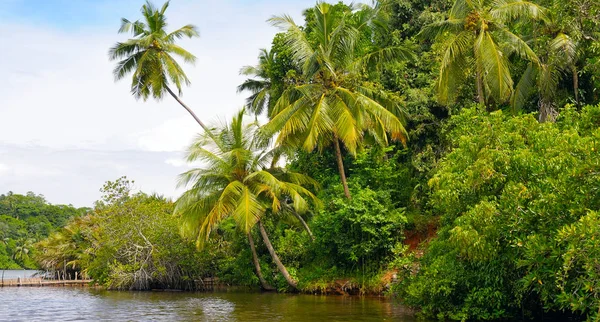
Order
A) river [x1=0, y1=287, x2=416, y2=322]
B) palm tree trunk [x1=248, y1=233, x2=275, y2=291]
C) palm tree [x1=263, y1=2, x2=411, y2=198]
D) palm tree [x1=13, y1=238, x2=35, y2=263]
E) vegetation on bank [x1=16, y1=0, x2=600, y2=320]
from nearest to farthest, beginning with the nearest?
vegetation on bank [x1=16, y1=0, x2=600, y2=320]
river [x1=0, y1=287, x2=416, y2=322]
palm tree [x1=263, y1=2, x2=411, y2=198]
palm tree trunk [x1=248, y1=233, x2=275, y2=291]
palm tree [x1=13, y1=238, x2=35, y2=263]

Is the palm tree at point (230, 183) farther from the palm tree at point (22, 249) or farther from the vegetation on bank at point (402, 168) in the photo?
the palm tree at point (22, 249)

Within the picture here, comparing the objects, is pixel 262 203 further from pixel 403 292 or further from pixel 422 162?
pixel 403 292

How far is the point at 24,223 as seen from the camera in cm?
9306

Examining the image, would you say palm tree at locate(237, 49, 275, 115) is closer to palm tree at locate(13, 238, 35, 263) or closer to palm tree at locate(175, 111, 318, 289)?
palm tree at locate(175, 111, 318, 289)

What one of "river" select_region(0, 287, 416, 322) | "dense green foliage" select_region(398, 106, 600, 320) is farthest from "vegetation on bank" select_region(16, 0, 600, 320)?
"river" select_region(0, 287, 416, 322)

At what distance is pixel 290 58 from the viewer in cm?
2555

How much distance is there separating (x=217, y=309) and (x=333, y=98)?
28.4ft

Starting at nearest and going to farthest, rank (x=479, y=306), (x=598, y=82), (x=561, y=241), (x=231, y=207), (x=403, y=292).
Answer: (x=561, y=241), (x=479, y=306), (x=403, y=292), (x=598, y=82), (x=231, y=207)

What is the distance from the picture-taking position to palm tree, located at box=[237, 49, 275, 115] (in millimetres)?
29734

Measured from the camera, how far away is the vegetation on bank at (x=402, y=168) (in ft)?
37.4

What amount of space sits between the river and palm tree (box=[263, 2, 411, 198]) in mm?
4935

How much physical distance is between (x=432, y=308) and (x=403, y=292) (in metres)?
1.61

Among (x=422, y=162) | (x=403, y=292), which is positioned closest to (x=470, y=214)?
(x=403, y=292)

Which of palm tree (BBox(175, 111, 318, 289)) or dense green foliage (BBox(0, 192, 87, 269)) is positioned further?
dense green foliage (BBox(0, 192, 87, 269))
